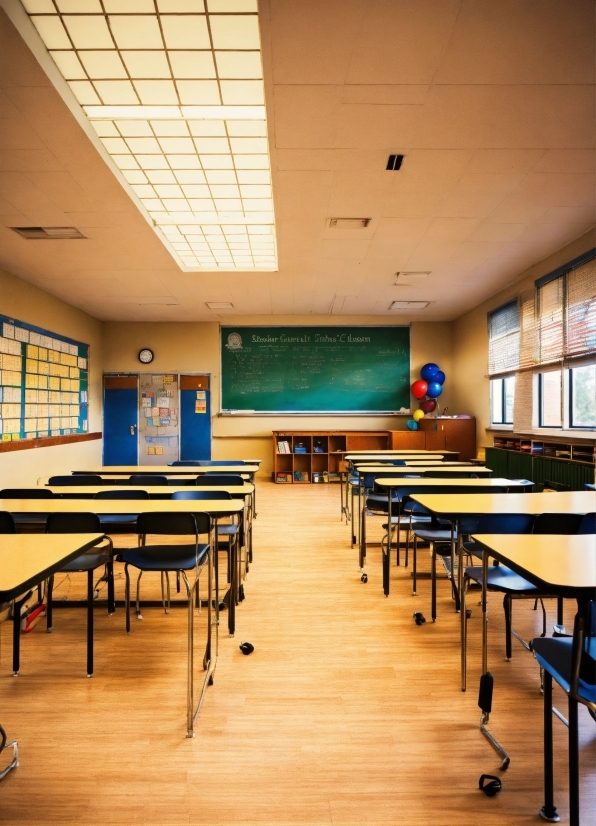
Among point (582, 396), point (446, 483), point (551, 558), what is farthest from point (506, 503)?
point (582, 396)

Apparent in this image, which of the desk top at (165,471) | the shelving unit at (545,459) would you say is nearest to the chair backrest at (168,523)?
the desk top at (165,471)

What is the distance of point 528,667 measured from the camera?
7.93ft

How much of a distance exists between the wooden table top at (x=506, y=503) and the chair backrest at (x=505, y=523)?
51 mm

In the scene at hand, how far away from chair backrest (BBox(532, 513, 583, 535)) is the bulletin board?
6.26 metres

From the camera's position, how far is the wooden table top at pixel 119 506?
8.31 ft

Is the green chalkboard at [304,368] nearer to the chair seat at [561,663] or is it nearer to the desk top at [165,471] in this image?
the desk top at [165,471]

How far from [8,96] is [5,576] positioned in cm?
290

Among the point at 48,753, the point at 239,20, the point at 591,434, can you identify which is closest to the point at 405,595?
the point at 48,753

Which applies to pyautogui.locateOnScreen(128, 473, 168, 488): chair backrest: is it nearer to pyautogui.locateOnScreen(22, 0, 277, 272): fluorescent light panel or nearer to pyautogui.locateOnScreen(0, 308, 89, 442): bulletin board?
pyautogui.locateOnScreen(22, 0, 277, 272): fluorescent light panel

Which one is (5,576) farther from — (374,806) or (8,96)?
(8,96)

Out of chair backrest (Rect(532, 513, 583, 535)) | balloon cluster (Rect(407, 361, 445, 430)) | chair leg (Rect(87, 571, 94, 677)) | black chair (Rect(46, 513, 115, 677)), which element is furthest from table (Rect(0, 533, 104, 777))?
balloon cluster (Rect(407, 361, 445, 430))

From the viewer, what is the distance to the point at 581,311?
5293 millimetres

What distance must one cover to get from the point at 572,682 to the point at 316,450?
26.5 feet

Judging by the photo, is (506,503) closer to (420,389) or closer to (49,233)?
(49,233)
